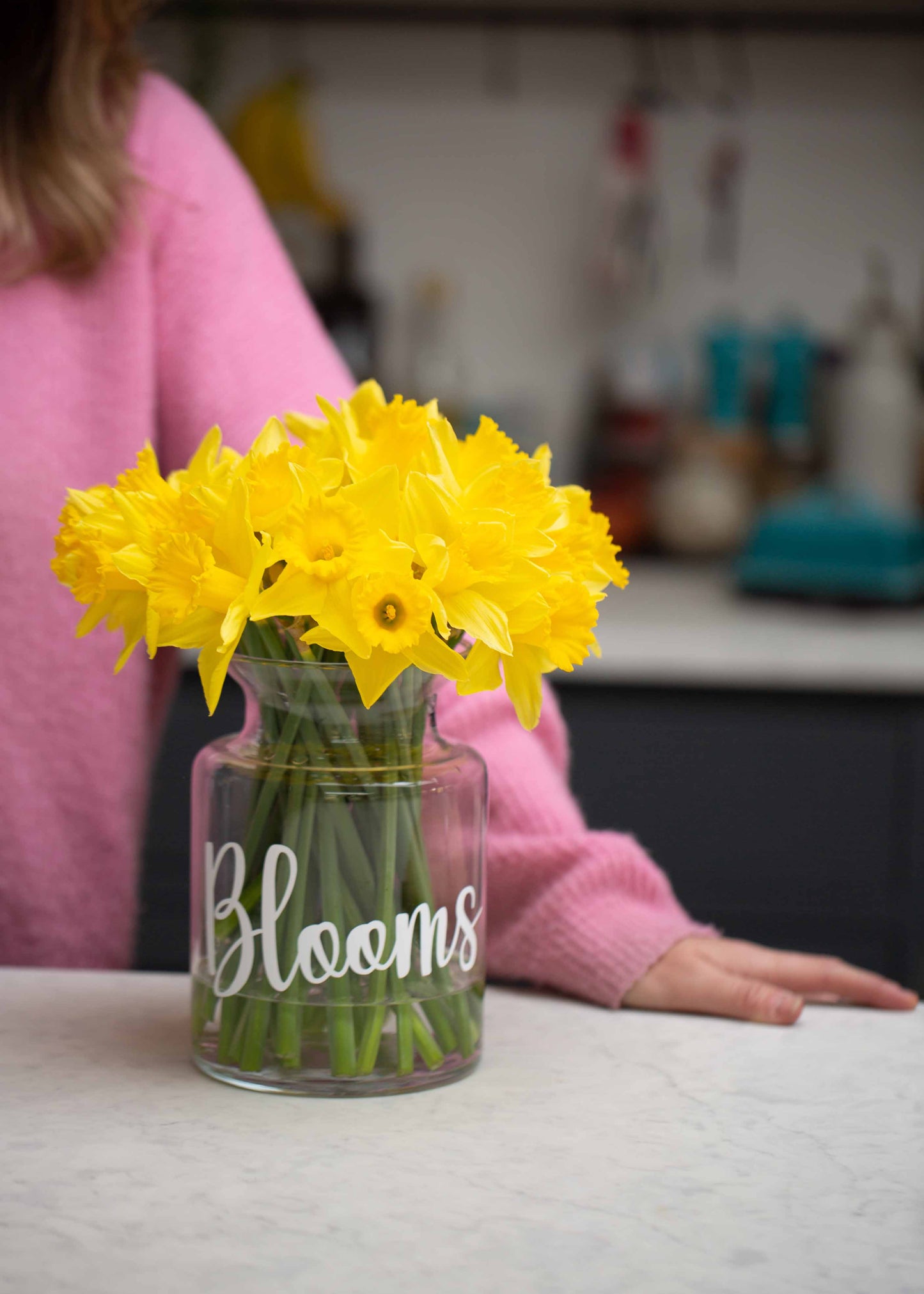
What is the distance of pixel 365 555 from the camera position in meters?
0.49

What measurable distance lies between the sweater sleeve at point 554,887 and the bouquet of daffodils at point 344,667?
0.36ft

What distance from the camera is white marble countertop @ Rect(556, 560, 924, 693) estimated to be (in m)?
1.46

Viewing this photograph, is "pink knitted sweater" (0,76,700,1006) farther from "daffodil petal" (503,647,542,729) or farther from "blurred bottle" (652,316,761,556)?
"blurred bottle" (652,316,761,556)

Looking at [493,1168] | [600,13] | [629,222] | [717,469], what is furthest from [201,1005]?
[600,13]

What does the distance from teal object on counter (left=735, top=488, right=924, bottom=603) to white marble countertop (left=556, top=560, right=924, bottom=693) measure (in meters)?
0.03

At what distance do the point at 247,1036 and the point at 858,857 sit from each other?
3.47 ft

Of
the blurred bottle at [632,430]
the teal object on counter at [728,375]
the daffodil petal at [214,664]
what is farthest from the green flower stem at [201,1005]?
the teal object on counter at [728,375]

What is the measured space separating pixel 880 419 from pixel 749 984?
57.3 inches

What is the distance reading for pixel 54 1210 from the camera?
1.55 ft

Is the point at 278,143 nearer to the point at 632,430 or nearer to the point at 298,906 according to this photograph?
the point at 632,430

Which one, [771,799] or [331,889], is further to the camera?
[771,799]

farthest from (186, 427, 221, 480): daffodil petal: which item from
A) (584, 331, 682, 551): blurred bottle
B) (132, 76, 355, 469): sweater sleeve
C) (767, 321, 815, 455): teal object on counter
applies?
(767, 321, 815, 455): teal object on counter

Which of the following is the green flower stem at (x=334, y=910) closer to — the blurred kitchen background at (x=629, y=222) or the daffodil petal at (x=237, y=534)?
the daffodil petal at (x=237, y=534)

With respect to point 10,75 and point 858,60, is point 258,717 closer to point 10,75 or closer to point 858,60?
point 10,75
